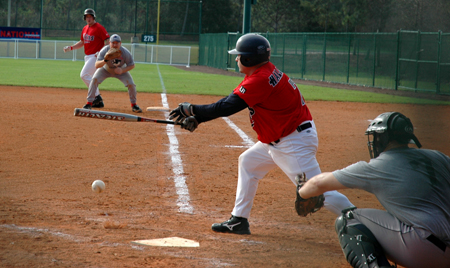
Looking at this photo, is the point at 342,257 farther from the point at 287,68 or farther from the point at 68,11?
the point at 68,11

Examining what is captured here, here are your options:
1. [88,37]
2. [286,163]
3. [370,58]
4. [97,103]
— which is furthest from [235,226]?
[370,58]

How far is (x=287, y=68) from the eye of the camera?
A: 2736 cm

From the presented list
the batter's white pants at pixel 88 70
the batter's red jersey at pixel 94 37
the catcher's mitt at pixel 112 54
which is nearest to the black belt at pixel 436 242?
the catcher's mitt at pixel 112 54

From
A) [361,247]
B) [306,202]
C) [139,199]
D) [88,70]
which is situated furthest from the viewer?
[88,70]

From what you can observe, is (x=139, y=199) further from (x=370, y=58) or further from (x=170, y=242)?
(x=370, y=58)

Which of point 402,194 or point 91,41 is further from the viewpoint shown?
point 91,41

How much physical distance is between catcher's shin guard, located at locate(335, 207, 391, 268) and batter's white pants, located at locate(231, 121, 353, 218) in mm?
563

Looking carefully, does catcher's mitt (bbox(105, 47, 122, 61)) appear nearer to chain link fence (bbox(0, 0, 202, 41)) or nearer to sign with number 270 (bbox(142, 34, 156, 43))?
sign with number 270 (bbox(142, 34, 156, 43))

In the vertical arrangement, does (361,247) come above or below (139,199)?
above

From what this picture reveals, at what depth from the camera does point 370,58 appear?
2162cm

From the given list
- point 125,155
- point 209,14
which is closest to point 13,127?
point 125,155

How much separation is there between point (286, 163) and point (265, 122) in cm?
40

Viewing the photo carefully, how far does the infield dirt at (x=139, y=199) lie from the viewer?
145 inches

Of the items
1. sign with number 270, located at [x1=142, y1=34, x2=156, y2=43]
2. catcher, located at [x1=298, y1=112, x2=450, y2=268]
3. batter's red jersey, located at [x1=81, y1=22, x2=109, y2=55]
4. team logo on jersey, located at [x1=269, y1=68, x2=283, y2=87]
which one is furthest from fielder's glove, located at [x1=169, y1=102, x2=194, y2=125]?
sign with number 270, located at [x1=142, y1=34, x2=156, y2=43]
